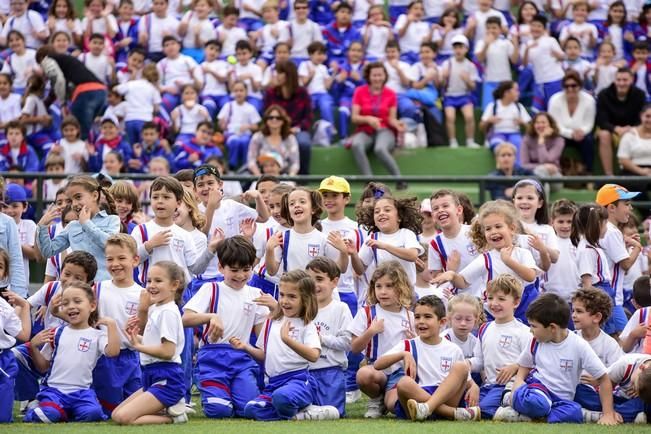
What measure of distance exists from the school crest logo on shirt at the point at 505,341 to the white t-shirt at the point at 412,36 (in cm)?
862

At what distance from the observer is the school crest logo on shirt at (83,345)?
28.0ft

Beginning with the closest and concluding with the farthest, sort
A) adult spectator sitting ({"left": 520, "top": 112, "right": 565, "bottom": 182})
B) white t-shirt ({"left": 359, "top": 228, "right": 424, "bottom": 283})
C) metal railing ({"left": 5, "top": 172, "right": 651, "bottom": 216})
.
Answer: white t-shirt ({"left": 359, "top": 228, "right": 424, "bottom": 283}), metal railing ({"left": 5, "top": 172, "right": 651, "bottom": 216}), adult spectator sitting ({"left": 520, "top": 112, "right": 565, "bottom": 182})

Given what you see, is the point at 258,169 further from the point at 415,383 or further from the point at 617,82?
the point at 415,383

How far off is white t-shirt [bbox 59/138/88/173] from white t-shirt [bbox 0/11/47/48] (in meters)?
2.73

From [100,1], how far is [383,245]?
918cm

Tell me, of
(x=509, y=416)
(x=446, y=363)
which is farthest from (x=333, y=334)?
(x=509, y=416)

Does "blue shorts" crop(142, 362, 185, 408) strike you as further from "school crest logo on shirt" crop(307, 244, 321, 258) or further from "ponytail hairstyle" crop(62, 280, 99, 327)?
"school crest logo on shirt" crop(307, 244, 321, 258)

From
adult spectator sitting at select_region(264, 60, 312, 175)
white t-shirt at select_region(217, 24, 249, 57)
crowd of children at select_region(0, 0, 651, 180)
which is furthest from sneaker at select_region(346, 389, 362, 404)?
white t-shirt at select_region(217, 24, 249, 57)

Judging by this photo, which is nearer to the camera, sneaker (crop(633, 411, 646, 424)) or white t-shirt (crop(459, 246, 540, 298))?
sneaker (crop(633, 411, 646, 424))

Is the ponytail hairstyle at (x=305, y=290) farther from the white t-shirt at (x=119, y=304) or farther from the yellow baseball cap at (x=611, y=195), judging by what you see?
the yellow baseball cap at (x=611, y=195)

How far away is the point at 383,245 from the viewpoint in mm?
9547

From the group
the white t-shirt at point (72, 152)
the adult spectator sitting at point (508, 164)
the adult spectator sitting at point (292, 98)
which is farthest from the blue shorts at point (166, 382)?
the adult spectator sitting at point (292, 98)

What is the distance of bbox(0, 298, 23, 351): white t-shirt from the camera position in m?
8.48

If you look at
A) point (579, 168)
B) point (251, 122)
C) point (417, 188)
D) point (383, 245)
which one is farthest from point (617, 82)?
point (383, 245)
